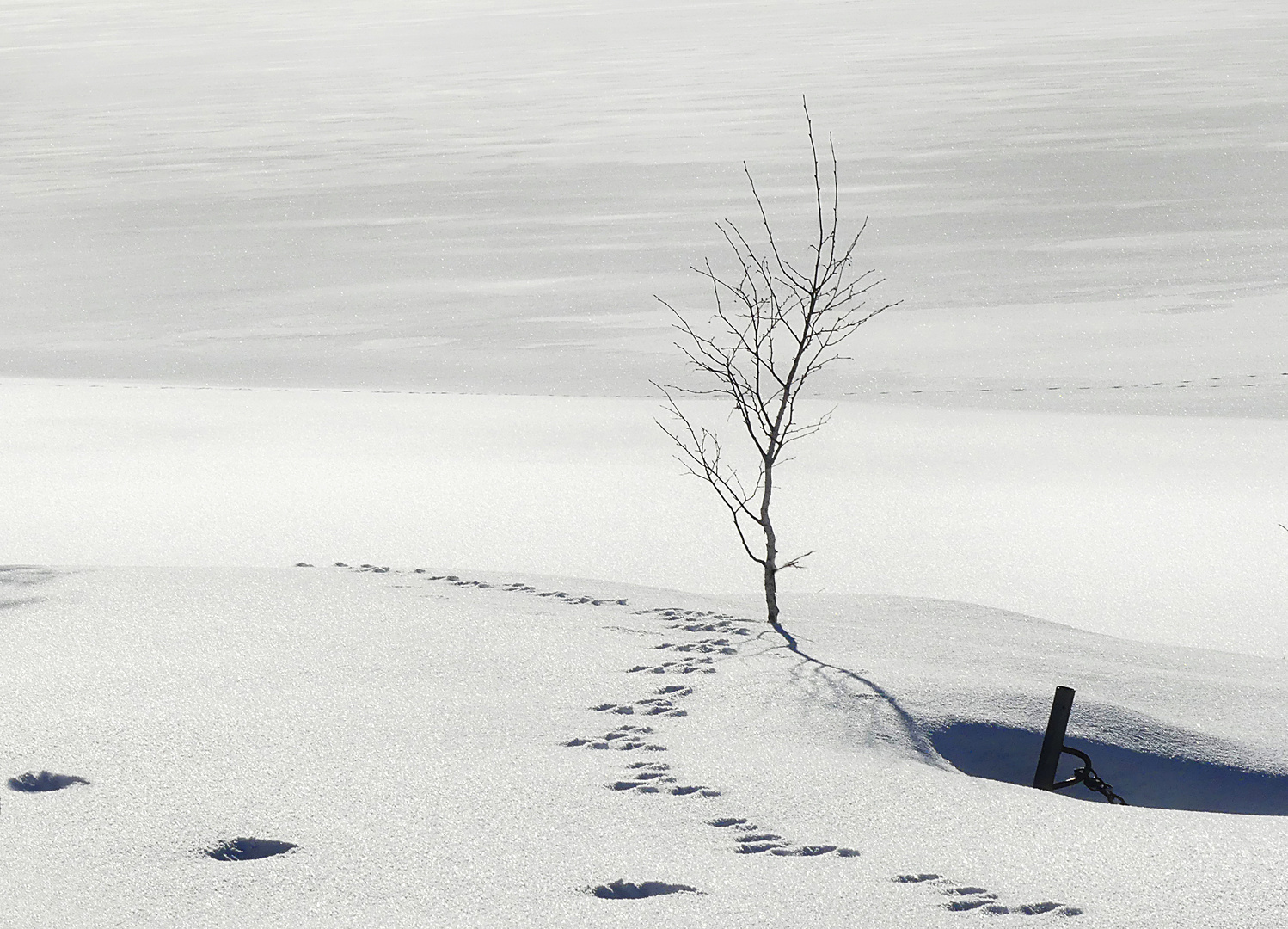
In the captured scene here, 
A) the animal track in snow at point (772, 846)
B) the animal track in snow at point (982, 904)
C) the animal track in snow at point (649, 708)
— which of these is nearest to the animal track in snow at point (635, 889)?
the animal track in snow at point (772, 846)

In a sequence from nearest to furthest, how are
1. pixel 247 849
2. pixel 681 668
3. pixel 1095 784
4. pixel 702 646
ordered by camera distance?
pixel 247 849 < pixel 1095 784 < pixel 681 668 < pixel 702 646

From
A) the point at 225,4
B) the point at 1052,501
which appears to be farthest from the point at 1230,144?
the point at 225,4

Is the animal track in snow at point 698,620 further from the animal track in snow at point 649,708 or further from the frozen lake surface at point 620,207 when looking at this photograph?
the frozen lake surface at point 620,207

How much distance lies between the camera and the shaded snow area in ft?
8.29

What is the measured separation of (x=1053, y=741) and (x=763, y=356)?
7.50m

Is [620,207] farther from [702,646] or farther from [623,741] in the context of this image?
[623,741]

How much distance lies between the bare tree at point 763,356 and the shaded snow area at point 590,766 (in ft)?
2.32

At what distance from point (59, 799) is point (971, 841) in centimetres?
183

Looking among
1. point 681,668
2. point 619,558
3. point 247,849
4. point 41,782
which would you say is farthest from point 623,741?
point 619,558

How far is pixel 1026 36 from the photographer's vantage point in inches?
1515

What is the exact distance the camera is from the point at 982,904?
254 cm

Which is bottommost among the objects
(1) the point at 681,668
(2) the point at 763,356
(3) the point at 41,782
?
(3) the point at 41,782

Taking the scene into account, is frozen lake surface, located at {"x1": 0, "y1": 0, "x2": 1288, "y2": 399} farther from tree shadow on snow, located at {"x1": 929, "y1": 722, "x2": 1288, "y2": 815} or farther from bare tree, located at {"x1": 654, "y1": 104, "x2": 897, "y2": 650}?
tree shadow on snow, located at {"x1": 929, "y1": 722, "x2": 1288, "y2": 815}

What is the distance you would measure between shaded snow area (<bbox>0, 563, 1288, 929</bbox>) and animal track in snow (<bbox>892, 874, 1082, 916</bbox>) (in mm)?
10
